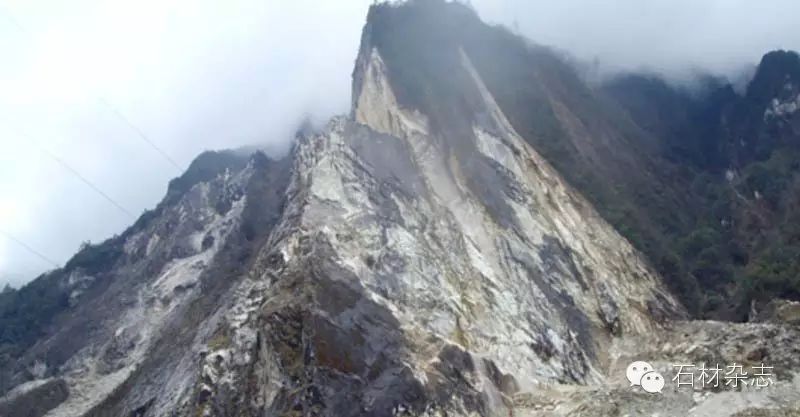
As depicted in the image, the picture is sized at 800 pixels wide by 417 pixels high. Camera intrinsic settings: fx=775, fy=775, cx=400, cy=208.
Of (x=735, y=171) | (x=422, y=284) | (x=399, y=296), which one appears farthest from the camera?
(x=735, y=171)

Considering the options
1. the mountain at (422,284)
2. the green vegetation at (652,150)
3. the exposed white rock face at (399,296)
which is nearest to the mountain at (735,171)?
the green vegetation at (652,150)

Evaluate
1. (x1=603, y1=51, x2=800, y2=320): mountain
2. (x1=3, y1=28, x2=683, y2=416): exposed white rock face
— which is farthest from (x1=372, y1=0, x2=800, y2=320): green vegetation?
(x1=3, y1=28, x2=683, y2=416): exposed white rock face

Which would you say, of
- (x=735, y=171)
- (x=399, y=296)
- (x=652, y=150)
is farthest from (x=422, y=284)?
(x=735, y=171)

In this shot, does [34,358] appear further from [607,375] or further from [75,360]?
[607,375]

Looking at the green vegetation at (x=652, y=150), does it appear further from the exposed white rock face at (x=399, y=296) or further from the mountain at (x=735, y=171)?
the exposed white rock face at (x=399, y=296)

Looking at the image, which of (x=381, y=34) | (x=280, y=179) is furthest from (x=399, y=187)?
(x=280, y=179)

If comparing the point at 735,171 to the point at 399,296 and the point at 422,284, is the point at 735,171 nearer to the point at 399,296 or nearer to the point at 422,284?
the point at 422,284

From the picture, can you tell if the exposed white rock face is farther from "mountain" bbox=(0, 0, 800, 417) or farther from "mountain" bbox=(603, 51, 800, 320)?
"mountain" bbox=(603, 51, 800, 320)

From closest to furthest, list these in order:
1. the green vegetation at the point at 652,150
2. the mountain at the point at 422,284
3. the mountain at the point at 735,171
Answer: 1. the mountain at the point at 422,284
2. the mountain at the point at 735,171
3. the green vegetation at the point at 652,150
